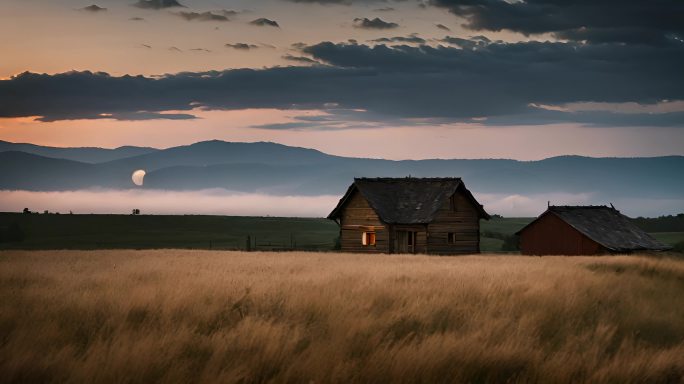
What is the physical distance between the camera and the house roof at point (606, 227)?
5766 cm

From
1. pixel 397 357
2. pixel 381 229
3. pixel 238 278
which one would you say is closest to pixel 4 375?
pixel 397 357

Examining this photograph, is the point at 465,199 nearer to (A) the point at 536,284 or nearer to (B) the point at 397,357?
(A) the point at 536,284

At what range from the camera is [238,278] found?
858 inches

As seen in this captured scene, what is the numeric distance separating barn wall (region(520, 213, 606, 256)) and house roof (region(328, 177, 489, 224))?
12.5 ft

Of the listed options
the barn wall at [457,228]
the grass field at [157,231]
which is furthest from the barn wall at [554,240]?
the grass field at [157,231]

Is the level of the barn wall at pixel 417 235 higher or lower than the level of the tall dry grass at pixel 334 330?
higher

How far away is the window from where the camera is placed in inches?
2414

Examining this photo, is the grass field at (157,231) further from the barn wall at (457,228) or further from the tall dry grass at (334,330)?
the tall dry grass at (334,330)

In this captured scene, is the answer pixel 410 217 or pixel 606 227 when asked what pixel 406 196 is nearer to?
pixel 410 217

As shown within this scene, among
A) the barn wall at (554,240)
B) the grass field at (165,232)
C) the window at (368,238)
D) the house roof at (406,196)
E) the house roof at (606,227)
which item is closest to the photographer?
the barn wall at (554,240)

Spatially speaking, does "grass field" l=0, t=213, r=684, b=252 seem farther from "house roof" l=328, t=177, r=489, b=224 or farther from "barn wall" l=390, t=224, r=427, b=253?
"barn wall" l=390, t=224, r=427, b=253

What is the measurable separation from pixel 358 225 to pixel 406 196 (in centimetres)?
443

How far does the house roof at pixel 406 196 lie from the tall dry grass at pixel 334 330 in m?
37.3

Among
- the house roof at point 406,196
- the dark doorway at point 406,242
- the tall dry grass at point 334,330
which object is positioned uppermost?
the house roof at point 406,196
